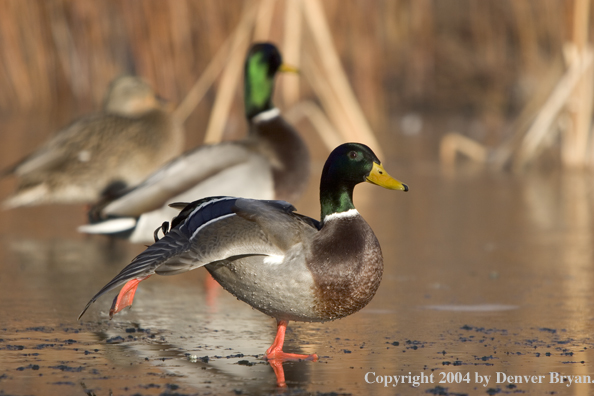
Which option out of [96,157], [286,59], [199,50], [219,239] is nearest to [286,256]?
[219,239]

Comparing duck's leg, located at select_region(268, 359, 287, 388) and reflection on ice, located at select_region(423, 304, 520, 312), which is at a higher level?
reflection on ice, located at select_region(423, 304, 520, 312)

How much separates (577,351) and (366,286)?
0.92 m

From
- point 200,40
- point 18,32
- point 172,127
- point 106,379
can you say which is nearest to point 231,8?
point 200,40

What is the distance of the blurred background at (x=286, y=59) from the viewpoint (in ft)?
37.7

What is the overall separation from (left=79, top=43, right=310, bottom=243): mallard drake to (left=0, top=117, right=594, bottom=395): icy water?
25 cm

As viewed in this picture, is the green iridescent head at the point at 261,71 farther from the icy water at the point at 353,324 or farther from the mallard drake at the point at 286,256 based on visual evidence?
the mallard drake at the point at 286,256

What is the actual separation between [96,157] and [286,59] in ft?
15.0

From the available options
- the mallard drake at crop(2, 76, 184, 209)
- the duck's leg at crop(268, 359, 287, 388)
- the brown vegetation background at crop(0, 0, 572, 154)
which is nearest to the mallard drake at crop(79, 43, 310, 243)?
the mallard drake at crop(2, 76, 184, 209)

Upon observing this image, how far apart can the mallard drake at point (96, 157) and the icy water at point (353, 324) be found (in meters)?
0.31

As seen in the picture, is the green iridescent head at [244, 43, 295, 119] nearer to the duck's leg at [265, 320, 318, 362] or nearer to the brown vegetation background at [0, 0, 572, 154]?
the duck's leg at [265, 320, 318, 362]

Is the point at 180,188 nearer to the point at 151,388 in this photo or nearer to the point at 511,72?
the point at 151,388

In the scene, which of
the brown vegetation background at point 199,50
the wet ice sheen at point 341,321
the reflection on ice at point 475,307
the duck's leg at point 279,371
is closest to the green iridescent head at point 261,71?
the wet ice sheen at point 341,321

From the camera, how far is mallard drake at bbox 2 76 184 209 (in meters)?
6.86

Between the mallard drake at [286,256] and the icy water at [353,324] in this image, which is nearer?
the icy water at [353,324]
